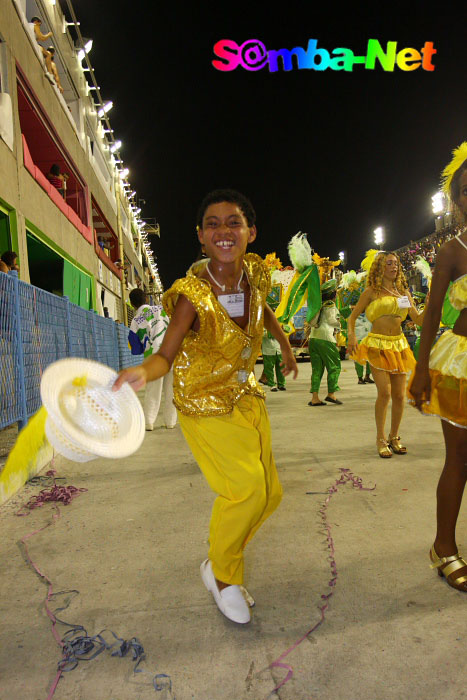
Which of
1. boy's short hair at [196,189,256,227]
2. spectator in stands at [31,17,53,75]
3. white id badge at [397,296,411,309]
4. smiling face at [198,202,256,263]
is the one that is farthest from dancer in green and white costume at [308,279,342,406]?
spectator in stands at [31,17,53,75]

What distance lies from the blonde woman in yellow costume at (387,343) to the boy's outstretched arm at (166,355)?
3.08 meters

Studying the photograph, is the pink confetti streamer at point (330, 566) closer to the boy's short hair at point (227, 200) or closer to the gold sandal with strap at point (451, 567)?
the gold sandal with strap at point (451, 567)

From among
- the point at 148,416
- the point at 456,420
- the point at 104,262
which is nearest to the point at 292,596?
the point at 456,420

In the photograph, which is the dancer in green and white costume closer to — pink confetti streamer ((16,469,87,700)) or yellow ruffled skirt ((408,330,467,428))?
pink confetti streamer ((16,469,87,700))

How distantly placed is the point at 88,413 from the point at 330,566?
1.55 m

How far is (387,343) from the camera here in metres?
4.86

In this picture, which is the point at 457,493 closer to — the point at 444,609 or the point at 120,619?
the point at 444,609

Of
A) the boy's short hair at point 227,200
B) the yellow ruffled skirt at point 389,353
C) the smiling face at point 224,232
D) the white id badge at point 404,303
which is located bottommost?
the yellow ruffled skirt at point 389,353

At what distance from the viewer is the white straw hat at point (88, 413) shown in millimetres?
1561

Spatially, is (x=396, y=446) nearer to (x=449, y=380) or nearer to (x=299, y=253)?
(x=449, y=380)

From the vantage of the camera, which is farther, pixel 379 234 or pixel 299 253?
pixel 379 234

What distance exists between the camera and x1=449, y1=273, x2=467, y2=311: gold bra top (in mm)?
2316

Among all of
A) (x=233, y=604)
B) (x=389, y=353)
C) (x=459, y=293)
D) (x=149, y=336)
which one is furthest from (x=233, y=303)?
(x=149, y=336)

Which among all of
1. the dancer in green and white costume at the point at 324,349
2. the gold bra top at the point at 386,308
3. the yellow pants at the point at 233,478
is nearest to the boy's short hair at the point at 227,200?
the yellow pants at the point at 233,478
